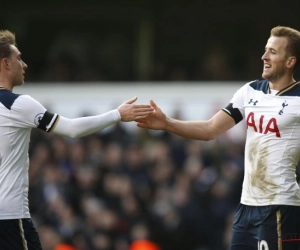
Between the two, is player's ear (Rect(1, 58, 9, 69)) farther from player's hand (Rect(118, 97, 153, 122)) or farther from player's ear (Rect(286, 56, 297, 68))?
player's ear (Rect(286, 56, 297, 68))

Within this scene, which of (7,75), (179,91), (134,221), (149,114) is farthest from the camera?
(179,91)

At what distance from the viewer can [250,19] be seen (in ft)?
58.2

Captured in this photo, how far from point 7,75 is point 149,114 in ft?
4.44

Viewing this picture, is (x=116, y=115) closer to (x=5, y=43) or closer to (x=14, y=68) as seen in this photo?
(x=14, y=68)

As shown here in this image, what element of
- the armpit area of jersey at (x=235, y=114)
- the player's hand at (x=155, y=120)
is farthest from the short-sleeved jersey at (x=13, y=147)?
the armpit area of jersey at (x=235, y=114)

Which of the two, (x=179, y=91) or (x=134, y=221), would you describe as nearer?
(x=134, y=221)

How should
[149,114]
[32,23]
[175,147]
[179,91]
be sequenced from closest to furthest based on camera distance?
1. [149,114]
2. [175,147]
3. [179,91]
4. [32,23]

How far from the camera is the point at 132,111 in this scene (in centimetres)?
802

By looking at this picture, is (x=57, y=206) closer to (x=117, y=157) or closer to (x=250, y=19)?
(x=117, y=157)

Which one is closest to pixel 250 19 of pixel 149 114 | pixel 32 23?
pixel 32 23

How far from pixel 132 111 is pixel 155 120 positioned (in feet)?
1.33

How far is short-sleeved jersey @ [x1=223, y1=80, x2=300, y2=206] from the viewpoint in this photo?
304 inches

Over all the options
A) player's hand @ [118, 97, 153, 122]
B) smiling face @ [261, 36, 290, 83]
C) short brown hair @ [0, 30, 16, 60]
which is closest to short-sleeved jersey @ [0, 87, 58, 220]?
short brown hair @ [0, 30, 16, 60]

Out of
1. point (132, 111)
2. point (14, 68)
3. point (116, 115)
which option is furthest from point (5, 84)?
point (132, 111)
